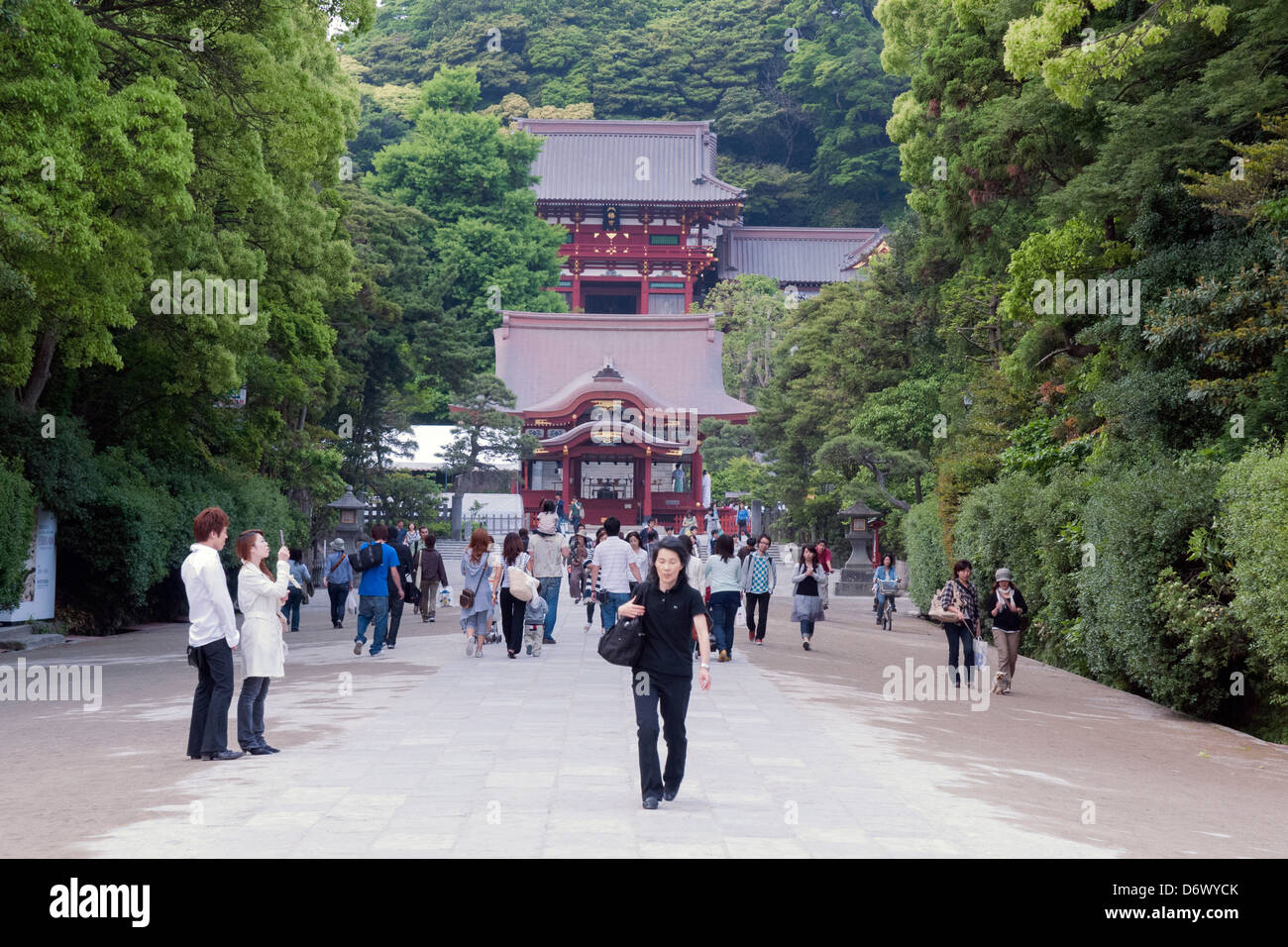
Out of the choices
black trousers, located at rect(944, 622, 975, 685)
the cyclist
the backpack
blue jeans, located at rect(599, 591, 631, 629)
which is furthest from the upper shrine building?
black trousers, located at rect(944, 622, 975, 685)

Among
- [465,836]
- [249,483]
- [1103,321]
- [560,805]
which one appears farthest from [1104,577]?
[249,483]

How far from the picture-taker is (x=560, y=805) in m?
6.35

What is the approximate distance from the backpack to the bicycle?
947 centimetres

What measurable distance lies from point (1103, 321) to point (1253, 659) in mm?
4998

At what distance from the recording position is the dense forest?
11711 mm

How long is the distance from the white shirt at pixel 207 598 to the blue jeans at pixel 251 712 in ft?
1.48

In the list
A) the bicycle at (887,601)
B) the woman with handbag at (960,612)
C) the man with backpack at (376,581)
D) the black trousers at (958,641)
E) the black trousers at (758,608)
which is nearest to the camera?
the woman with handbag at (960,612)

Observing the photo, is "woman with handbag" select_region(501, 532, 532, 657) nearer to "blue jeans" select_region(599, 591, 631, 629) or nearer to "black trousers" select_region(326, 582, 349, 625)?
"blue jeans" select_region(599, 591, 631, 629)

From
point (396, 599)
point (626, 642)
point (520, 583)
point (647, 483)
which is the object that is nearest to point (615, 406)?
point (647, 483)

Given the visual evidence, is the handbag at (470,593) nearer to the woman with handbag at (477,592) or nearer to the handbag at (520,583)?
the woman with handbag at (477,592)

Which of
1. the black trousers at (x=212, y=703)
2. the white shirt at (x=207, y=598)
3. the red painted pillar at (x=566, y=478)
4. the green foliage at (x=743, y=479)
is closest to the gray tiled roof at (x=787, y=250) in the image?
the green foliage at (x=743, y=479)

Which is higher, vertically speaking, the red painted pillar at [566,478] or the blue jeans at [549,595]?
the red painted pillar at [566,478]

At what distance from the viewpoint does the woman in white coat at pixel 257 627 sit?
25.3 feet

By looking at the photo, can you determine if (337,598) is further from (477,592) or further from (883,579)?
(883,579)
